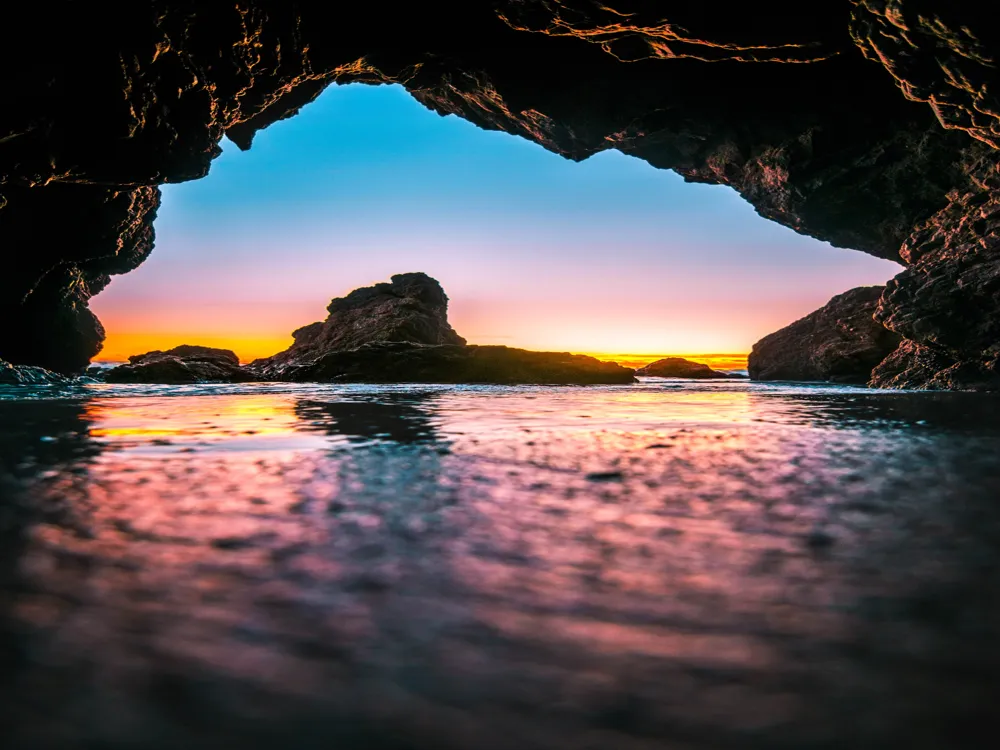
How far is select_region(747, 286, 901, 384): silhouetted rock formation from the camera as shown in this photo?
22250mm

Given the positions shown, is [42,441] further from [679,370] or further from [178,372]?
[679,370]

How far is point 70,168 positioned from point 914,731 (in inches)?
502

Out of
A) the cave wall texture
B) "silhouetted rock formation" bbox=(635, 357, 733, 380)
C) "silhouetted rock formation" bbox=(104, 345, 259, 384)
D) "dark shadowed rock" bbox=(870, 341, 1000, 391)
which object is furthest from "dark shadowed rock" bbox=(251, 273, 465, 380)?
"dark shadowed rock" bbox=(870, 341, 1000, 391)

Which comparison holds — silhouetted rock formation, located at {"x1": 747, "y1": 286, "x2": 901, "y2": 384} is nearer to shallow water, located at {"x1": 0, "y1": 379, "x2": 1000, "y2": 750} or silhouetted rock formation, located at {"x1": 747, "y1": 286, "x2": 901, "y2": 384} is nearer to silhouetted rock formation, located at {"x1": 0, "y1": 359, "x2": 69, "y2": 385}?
shallow water, located at {"x1": 0, "y1": 379, "x2": 1000, "y2": 750}

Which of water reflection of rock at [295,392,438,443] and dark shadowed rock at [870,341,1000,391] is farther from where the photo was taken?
dark shadowed rock at [870,341,1000,391]

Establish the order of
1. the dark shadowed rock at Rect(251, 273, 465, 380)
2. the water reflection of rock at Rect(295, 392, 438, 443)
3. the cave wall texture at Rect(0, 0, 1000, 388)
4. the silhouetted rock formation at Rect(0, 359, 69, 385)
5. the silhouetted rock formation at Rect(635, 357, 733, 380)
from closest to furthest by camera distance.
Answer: the water reflection of rock at Rect(295, 392, 438, 443) < the cave wall texture at Rect(0, 0, 1000, 388) < the silhouetted rock formation at Rect(0, 359, 69, 385) < the dark shadowed rock at Rect(251, 273, 465, 380) < the silhouetted rock formation at Rect(635, 357, 733, 380)

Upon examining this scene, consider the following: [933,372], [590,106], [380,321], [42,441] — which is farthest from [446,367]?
[42,441]

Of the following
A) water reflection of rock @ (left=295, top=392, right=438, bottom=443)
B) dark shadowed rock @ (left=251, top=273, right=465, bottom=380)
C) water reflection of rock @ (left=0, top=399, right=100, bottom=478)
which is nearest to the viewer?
water reflection of rock @ (left=0, top=399, right=100, bottom=478)

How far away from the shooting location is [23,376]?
12547 mm

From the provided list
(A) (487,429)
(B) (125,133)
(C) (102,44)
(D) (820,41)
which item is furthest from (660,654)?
(D) (820,41)

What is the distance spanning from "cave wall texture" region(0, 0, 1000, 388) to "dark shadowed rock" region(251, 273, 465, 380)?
32.3 ft

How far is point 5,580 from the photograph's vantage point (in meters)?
1.16

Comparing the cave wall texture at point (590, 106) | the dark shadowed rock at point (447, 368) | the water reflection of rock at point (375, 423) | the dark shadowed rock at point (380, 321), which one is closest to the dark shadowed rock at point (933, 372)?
the cave wall texture at point (590, 106)

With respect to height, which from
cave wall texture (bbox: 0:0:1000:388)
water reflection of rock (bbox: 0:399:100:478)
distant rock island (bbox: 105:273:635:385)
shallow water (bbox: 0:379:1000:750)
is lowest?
water reflection of rock (bbox: 0:399:100:478)
